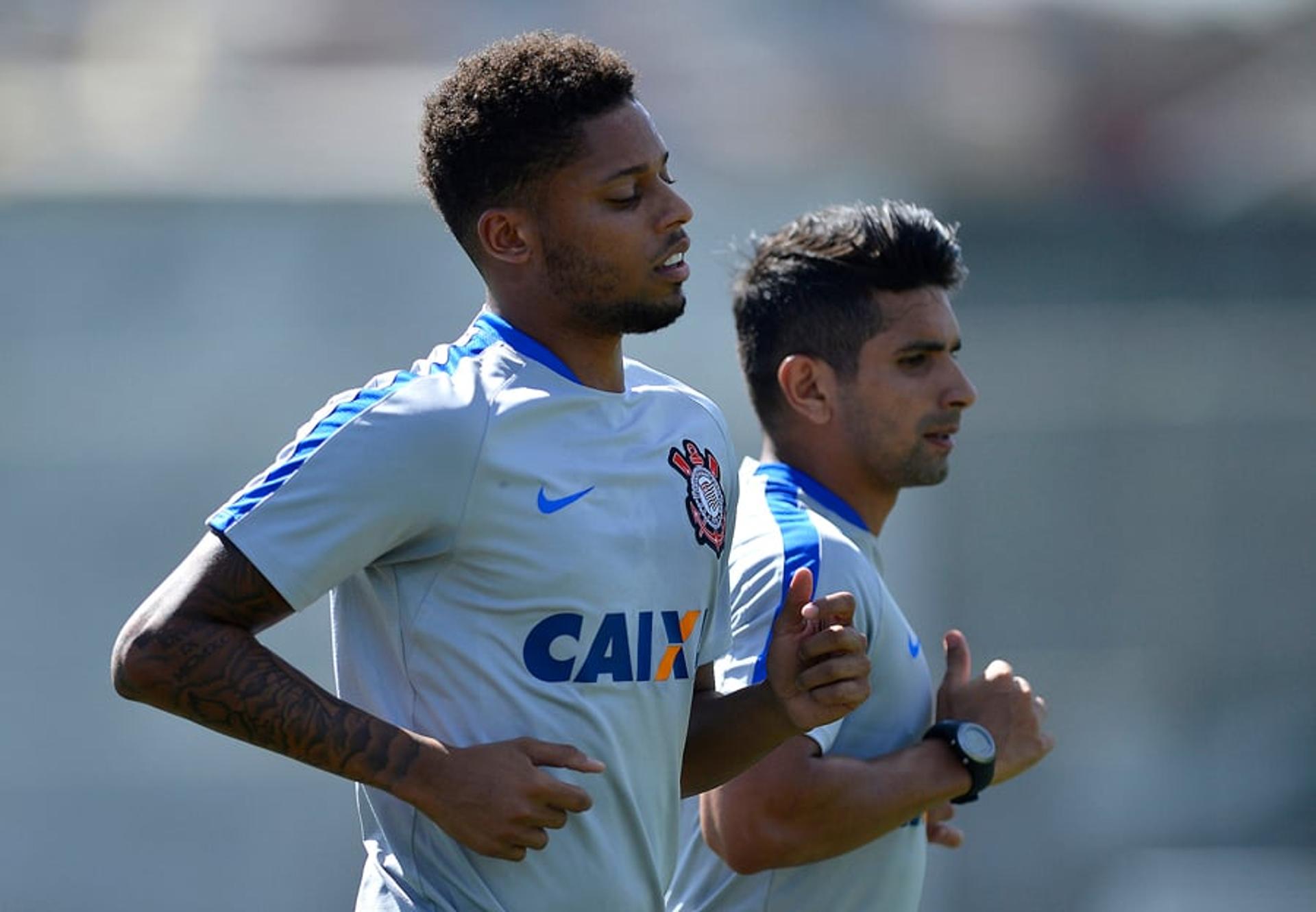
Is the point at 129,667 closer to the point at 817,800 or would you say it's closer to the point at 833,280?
the point at 817,800

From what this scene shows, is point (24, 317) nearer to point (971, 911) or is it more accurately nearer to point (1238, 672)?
point (971, 911)

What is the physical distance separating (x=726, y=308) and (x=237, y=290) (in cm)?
302

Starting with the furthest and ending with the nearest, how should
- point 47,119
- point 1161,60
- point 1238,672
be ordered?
point 1161,60 → point 1238,672 → point 47,119

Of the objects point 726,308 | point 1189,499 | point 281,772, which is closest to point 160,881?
point 281,772

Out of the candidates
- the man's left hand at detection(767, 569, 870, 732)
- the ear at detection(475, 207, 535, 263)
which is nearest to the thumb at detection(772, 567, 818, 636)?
the man's left hand at detection(767, 569, 870, 732)

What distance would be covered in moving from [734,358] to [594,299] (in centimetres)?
795

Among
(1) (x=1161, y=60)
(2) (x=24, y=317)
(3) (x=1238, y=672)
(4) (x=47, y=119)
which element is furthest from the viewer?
(1) (x=1161, y=60)

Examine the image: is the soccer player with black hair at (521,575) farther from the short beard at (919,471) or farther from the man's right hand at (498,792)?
the short beard at (919,471)

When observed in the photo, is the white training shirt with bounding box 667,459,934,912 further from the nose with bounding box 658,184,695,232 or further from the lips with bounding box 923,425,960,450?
the nose with bounding box 658,184,695,232

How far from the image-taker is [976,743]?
130 inches

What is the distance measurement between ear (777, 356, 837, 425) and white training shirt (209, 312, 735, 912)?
1.10 meters

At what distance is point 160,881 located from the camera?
381 inches

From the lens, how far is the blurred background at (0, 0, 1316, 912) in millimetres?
10062

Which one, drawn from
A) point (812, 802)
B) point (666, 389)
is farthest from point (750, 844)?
point (666, 389)
